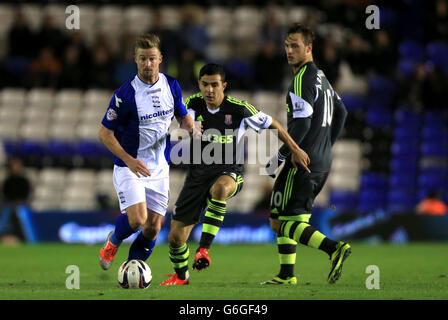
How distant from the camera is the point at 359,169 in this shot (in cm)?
1912

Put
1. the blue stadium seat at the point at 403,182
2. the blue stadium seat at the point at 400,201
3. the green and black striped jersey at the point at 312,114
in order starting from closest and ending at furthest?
1. the green and black striped jersey at the point at 312,114
2. the blue stadium seat at the point at 400,201
3. the blue stadium seat at the point at 403,182

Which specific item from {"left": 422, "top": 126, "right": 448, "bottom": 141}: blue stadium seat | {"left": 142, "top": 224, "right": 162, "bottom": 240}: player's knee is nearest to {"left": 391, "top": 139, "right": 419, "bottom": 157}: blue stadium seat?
{"left": 422, "top": 126, "right": 448, "bottom": 141}: blue stadium seat

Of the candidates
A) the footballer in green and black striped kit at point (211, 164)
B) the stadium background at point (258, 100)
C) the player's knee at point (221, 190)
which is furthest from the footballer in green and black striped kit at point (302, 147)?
the stadium background at point (258, 100)

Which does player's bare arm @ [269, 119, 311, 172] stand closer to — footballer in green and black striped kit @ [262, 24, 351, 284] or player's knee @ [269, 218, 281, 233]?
footballer in green and black striped kit @ [262, 24, 351, 284]

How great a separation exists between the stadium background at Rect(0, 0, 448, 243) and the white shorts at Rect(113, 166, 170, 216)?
8.71m

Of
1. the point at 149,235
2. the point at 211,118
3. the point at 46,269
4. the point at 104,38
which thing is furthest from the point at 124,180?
the point at 104,38

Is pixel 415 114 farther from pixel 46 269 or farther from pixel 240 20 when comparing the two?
pixel 46 269

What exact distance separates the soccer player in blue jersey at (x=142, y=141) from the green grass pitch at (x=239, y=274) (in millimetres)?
591

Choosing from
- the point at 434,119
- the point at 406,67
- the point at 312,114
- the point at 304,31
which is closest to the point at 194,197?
the point at 312,114

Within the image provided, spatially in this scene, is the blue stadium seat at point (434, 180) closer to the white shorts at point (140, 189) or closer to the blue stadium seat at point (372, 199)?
the blue stadium seat at point (372, 199)

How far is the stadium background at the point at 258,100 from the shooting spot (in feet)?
56.4

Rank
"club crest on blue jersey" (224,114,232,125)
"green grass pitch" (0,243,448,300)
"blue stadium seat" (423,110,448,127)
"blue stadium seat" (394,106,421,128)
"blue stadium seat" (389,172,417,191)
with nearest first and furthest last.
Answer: "green grass pitch" (0,243,448,300) < "club crest on blue jersey" (224,114,232,125) < "blue stadium seat" (389,172,417,191) < "blue stadium seat" (423,110,448,127) < "blue stadium seat" (394,106,421,128)

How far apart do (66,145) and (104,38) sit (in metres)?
2.89

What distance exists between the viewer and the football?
7.71 m
